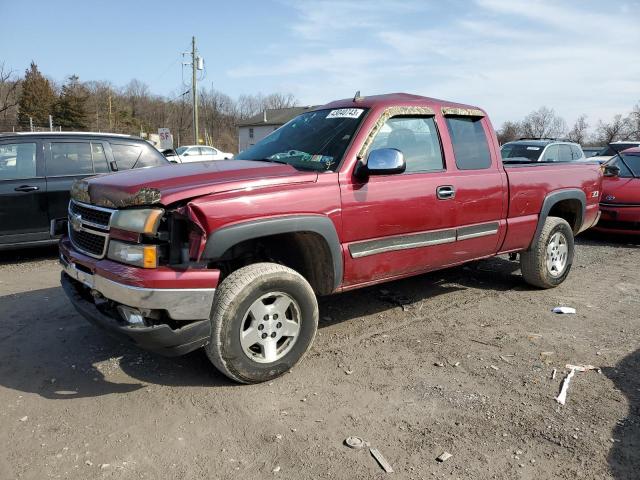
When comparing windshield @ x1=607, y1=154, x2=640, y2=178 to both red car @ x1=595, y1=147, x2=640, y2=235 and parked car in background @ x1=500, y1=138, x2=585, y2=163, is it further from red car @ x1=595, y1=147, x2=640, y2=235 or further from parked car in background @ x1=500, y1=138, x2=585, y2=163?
parked car in background @ x1=500, y1=138, x2=585, y2=163

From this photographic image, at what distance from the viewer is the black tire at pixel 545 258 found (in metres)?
5.47

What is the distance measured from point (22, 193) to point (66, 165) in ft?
2.31

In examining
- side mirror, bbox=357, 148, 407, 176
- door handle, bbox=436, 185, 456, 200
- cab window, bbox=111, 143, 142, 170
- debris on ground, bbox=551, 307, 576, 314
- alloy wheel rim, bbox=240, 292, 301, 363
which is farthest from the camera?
cab window, bbox=111, 143, 142, 170

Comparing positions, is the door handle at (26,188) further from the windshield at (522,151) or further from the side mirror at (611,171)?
the windshield at (522,151)

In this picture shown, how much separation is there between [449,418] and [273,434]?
3.52 ft

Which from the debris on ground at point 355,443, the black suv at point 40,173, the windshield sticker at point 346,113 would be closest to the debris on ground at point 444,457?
the debris on ground at point 355,443

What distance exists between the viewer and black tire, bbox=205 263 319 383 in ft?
10.3

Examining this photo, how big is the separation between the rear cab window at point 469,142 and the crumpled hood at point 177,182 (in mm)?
1677

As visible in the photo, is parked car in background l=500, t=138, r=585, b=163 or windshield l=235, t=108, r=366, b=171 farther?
parked car in background l=500, t=138, r=585, b=163

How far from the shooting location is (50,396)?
3.26 m

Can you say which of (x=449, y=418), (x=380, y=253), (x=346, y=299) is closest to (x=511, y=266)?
(x=346, y=299)

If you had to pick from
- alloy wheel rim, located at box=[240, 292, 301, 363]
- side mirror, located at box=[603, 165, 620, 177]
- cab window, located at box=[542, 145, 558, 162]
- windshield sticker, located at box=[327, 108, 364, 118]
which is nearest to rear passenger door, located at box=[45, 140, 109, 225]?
windshield sticker, located at box=[327, 108, 364, 118]

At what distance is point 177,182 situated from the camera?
317cm

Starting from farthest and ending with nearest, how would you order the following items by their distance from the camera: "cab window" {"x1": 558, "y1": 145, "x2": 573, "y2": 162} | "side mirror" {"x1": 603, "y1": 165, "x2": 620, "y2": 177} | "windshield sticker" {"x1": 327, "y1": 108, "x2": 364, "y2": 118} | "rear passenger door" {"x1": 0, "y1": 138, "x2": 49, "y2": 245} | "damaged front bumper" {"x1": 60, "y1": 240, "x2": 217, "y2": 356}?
"cab window" {"x1": 558, "y1": 145, "x2": 573, "y2": 162}
"side mirror" {"x1": 603, "y1": 165, "x2": 620, "y2": 177}
"rear passenger door" {"x1": 0, "y1": 138, "x2": 49, "y2": 245}
"windshield sticker" {"x1": 327, "y1": 108, "x2": 364, "y2": 118}
"damaged front bumper" {"x1": 60, "y1": 240, "x2": 217, "y2": 356}
